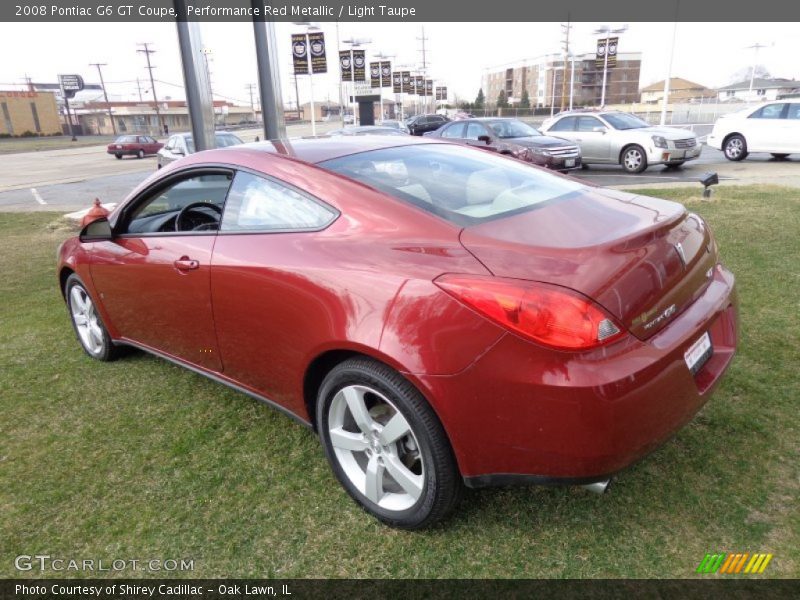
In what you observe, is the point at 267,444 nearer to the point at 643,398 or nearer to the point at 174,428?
the point at 174,428

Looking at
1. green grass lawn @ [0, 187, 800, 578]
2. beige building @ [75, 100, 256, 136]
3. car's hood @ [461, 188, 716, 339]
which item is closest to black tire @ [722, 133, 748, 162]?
green grass lawn @ [0, 187, 800, 578]

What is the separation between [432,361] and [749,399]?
206 cm

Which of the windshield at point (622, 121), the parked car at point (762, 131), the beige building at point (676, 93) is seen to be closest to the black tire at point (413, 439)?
the windshield at point (622, 121)

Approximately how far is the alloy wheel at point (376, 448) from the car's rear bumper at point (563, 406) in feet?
0.94

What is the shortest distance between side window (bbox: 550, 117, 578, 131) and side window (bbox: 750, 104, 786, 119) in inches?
173

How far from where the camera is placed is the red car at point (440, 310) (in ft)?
6.10

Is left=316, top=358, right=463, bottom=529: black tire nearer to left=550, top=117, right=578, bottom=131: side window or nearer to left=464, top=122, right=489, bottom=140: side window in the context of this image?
left=464, top=122, right=489, bottom=140: side window

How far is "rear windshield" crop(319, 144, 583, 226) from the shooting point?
7.83 ft

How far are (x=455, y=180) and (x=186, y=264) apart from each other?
1.37 m

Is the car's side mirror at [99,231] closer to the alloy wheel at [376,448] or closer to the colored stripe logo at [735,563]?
the alloy wheel at [376,448]

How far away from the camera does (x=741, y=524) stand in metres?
2.24

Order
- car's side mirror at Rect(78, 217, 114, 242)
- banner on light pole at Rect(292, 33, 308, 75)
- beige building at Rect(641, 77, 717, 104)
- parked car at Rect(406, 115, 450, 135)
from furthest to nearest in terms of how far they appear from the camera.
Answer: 1. beige building at Rect(641, 77, 717, 104)
2. parked car at Rect(406, 115, 450, 135)
3. banner on light pole at Rect(292, 33, 308, 75)
4. car's side mirror at Rect(78, 217, 114, 242)


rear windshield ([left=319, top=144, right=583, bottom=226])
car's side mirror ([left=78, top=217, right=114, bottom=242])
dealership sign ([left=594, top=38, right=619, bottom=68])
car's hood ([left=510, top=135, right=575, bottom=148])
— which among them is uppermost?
dealership sign ([left=594, top=38, right=619, bottom=68])

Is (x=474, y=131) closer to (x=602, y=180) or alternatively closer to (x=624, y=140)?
(x=602, y=180)
